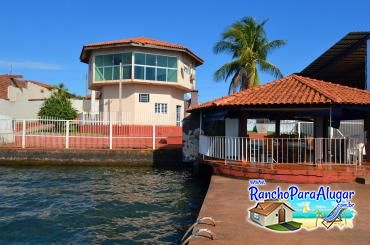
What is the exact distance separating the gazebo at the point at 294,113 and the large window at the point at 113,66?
1587 centimetres

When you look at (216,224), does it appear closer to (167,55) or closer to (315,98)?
(315,98)

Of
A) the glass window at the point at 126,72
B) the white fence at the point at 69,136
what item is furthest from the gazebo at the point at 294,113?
the glass window at the point at 126,72

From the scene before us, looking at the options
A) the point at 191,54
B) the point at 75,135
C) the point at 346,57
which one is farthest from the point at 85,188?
the point at 191,54

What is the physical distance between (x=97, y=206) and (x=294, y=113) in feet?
28.6

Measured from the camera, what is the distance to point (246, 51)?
2889cm

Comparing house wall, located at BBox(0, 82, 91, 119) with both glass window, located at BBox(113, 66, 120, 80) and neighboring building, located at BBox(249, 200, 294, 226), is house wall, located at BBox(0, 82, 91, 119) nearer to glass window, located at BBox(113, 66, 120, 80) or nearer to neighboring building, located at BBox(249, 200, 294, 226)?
glass window, located at BBox(113, 66, 120, 80)

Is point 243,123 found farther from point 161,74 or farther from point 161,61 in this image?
point 161,61

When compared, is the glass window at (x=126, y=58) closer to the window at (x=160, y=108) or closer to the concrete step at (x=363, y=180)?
the window at (x=160, y=108)

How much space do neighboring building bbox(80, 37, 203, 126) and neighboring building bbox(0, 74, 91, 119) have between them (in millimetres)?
9331

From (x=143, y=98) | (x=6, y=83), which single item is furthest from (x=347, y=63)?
(x=6, y=83)

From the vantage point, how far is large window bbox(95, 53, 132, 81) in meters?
31.0

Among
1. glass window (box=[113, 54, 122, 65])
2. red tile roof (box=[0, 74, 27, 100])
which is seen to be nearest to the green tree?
glass window (box=[113, 54, 122, 65])

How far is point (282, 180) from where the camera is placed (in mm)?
12039

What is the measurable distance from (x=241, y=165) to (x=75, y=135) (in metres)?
13.2
